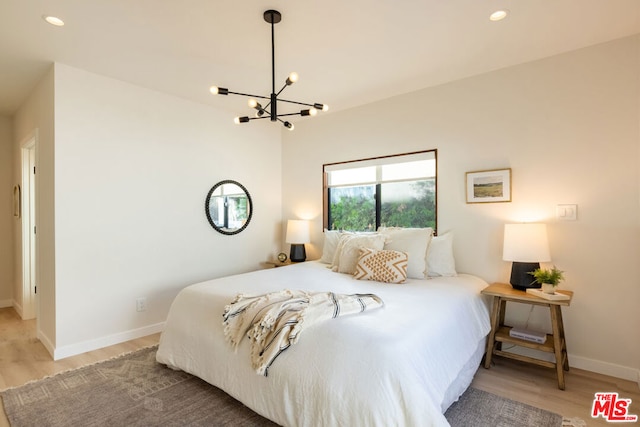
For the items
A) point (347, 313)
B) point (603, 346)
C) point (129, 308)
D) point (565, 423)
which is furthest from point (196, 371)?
point (603, 346)

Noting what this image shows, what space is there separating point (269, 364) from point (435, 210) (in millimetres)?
2306

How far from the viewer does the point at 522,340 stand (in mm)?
2432

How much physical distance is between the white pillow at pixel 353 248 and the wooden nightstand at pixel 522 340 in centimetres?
98

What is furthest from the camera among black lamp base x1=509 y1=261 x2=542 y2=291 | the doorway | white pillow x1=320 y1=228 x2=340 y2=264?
the doorway

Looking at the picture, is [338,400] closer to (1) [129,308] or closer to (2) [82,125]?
(1) [129,308]

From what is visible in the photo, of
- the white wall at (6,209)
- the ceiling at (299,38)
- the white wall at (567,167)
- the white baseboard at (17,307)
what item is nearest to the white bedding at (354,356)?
the white wall at (567,167)

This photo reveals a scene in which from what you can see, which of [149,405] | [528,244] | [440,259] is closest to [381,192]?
[440,259]

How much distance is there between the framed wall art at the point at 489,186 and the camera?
9.35 feet

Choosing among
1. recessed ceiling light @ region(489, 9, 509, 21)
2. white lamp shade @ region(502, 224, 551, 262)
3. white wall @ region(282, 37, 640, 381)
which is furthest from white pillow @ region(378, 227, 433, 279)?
recessed ceiling light @ region(489, 9, 509, 21)

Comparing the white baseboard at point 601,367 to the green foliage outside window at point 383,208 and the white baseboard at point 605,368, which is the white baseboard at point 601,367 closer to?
the white baseboard at point 605,368

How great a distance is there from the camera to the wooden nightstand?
2.27m

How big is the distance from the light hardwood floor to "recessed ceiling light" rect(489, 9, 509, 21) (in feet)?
8.19

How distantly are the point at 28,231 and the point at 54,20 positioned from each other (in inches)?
109

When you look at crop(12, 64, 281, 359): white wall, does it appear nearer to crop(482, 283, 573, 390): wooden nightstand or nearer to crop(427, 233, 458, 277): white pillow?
crop(427, 233, 458, 277): white pillow
